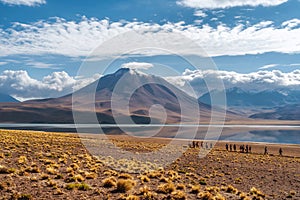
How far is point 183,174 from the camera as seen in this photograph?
23.9 metres

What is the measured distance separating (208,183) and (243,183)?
299 centimetres

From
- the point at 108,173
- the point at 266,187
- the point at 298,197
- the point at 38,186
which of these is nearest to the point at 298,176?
the point at 266,187

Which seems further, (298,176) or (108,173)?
(298,176)

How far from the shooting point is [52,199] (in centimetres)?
1222

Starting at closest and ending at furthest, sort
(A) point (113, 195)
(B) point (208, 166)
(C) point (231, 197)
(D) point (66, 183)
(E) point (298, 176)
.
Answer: (A) point (113, 195)
(D) point (66, 183)
(C) point (231, 197)
(E) point (298, 176)
(B) point (208, 166)

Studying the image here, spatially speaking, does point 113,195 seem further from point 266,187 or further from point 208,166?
point 208,166

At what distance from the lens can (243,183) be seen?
22.1 m

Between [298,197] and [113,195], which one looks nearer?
[113,195]

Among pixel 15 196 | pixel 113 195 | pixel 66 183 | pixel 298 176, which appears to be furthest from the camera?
pixel 298 176

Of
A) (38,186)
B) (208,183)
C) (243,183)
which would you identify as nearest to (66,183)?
Answer: (38,186)

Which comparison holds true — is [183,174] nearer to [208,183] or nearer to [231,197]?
[208,183]

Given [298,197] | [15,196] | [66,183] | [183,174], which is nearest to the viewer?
[15,196]

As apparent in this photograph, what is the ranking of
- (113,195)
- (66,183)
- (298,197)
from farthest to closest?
1. (298,197)
2. (66,183)
3. (113,195)

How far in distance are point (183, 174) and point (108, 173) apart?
6.92 m
